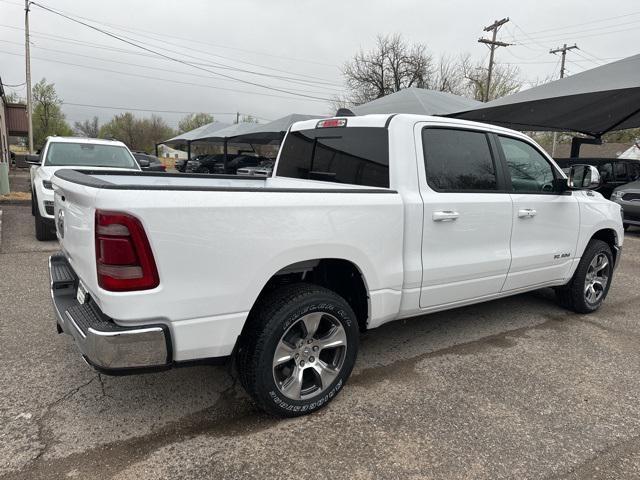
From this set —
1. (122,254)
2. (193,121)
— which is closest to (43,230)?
(122,254)

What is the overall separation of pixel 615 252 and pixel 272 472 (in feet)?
15.0

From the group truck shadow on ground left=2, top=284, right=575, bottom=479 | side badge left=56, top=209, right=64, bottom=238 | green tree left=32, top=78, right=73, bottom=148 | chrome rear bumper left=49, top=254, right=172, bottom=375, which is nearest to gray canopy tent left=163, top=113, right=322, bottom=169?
truck shadow on ground left=2, top=284, right=575, bottom=479

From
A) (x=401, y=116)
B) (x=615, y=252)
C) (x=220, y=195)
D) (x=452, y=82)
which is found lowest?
(x=615, y=252)

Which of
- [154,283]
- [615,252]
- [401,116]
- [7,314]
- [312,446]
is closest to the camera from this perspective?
[154,283]

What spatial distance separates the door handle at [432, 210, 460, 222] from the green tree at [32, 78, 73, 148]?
53297 mm

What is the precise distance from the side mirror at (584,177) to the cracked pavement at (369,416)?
1.44 metres

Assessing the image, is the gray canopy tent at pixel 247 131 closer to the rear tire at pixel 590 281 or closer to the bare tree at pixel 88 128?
the rear tire at pixel 590 281

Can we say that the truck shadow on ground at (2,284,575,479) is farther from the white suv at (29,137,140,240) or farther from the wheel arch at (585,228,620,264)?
the white suv at (29,137,140,240)

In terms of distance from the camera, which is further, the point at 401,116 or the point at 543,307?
the point at 543,307

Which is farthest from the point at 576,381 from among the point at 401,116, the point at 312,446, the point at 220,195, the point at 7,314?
the point at 7,314

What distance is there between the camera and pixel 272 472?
2.28 metres

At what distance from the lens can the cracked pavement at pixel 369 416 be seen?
7.68 feet

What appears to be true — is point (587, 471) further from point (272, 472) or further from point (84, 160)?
point (84, 160)

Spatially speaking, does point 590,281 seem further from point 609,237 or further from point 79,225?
point 79,225
